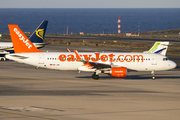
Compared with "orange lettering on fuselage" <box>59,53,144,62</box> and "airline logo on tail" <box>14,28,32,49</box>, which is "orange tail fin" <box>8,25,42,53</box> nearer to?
"airline logo on tail" <box>14,28,32,49</box>

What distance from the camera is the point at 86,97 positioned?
108ft

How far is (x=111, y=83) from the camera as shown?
43156 millimetres

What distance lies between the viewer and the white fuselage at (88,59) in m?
45.9

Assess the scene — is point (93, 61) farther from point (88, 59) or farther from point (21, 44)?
point (21, 44)

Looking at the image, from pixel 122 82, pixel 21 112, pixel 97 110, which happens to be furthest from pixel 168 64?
pixel 21 112

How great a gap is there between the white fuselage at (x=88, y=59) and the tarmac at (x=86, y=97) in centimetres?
211

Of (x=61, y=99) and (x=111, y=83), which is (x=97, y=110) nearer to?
(x=61, y=99)

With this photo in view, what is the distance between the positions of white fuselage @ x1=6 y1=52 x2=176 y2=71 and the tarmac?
2.11 m

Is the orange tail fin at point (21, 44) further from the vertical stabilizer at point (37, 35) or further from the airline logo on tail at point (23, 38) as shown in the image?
the vertical stabilizer at point (37, 35)

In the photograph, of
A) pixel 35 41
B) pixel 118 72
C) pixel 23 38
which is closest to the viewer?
pixel 118 72

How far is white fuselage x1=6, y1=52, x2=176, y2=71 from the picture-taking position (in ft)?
151

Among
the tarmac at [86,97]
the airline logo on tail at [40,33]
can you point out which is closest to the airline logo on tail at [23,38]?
the tarmac at [86,97]

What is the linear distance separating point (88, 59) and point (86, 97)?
13703mm

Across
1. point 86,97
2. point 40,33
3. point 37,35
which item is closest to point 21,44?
point 86,97
